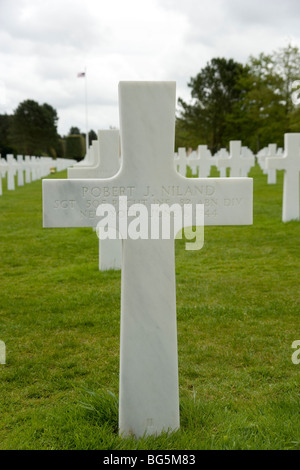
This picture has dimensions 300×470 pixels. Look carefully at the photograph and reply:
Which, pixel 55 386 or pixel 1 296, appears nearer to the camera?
pixel 55 386

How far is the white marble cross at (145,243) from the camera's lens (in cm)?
231

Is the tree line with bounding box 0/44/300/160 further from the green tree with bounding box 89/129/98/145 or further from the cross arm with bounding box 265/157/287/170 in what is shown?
the cross arm with bounding box 265/157/287/170

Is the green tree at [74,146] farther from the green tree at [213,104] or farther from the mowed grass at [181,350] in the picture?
the mowed grass at [181,350]

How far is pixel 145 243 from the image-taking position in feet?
7.83

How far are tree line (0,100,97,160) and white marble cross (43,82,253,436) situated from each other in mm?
57983

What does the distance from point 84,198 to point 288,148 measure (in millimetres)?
7072

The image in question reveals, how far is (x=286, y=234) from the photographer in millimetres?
7973

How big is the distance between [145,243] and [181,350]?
1.52 m

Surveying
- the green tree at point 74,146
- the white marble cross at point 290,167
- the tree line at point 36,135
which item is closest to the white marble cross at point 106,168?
the white marble cross at point 290,167

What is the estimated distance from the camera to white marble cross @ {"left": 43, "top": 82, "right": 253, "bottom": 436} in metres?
2.31

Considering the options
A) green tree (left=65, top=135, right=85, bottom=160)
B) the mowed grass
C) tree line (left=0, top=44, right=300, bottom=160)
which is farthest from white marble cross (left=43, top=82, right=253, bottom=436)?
green tree (left=65, top=135, right=85, bottom=160)

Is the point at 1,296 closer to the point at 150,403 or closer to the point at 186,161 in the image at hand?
the point at 150,403

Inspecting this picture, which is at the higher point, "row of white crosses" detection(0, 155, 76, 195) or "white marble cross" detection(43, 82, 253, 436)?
"row of white crosses" detection(0, 155, 76, 195)
